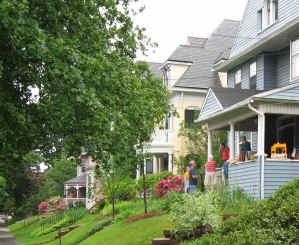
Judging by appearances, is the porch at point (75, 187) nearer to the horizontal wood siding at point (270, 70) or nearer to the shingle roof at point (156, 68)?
the shingle roof at point (156, 68)

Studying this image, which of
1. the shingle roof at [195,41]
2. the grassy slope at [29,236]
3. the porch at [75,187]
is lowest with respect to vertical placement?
the grassy slope at [29,236]

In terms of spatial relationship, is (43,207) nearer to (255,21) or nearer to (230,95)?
(255,21)

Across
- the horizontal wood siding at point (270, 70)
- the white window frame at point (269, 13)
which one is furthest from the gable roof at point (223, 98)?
the white window frame at point (269, 13)

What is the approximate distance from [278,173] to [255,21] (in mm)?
9098

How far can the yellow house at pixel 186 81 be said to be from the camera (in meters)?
31.5

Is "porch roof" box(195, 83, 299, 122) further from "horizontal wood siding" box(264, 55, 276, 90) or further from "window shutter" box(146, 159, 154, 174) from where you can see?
"window shutter" box(146, 159, 154, 174)

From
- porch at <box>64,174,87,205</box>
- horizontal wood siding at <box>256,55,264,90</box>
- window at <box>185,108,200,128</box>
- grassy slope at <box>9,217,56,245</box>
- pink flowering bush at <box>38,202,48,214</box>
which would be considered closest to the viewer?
horizontal wood siding at <box>256,55,264,90</box>

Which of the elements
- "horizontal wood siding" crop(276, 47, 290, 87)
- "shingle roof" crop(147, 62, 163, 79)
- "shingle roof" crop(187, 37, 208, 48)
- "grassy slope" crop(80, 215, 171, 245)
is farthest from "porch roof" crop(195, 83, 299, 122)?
"shingle roof" crop(187, 37, 208, 48)

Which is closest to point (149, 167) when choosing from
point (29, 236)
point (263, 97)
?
point (29, 236)

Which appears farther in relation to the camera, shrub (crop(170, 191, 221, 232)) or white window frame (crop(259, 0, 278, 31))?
white window frame (crop(259, 0, 278, 31))

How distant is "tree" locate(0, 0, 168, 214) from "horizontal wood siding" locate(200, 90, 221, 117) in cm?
856

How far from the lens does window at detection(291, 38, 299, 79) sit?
744 inches

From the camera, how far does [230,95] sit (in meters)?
19.8

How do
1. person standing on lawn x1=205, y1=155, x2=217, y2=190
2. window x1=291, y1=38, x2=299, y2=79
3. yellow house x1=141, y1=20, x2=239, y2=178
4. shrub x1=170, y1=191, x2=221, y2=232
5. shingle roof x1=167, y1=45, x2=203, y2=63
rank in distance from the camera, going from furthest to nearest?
shingle roof x1=167, y1=45, x2=203, y2=63 → yellow house x1=141, y1=20, x2=239, y2=178 → window x1=291, y1=38, x2=299, y2=79 → person standing on lawn x1=205, y1=155, x2=217, y2=190 → shrub x1=170, y1=191, x2=221, y2=232
